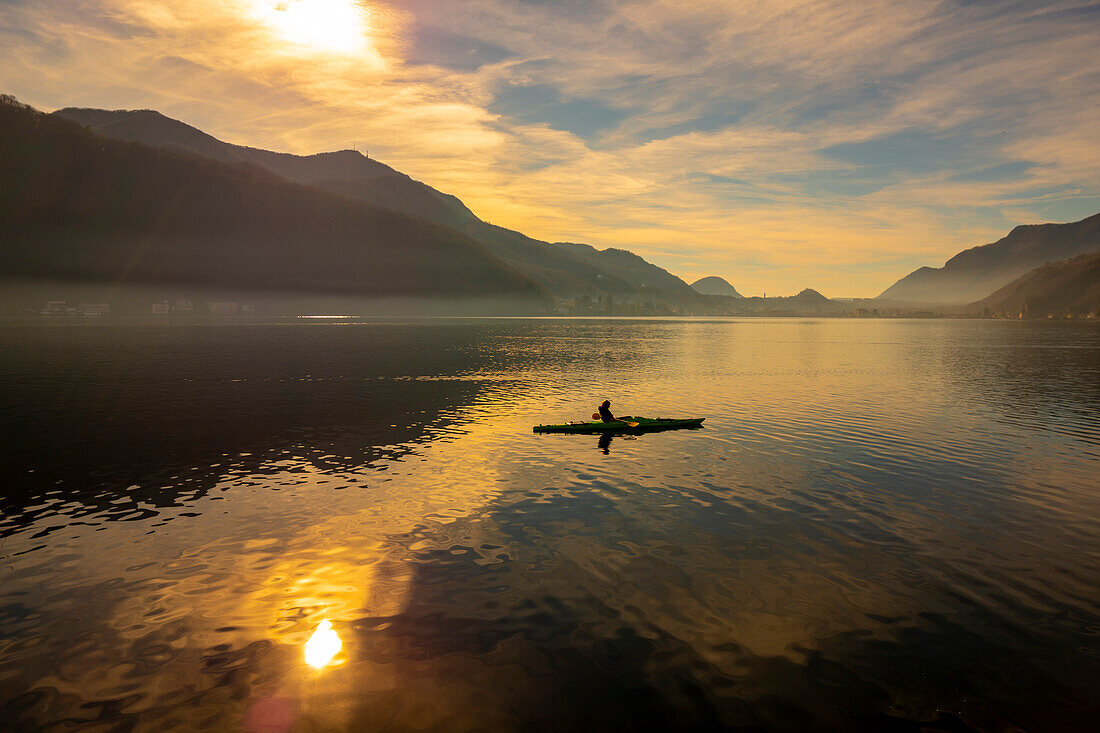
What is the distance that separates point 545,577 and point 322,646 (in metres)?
6.71

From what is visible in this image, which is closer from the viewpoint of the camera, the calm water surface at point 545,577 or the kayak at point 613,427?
the calm water surface at point 545,577

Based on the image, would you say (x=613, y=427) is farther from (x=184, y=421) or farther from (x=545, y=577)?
(x=184, y=421)

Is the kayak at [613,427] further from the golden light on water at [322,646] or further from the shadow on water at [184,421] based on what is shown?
the golden light on water at [322,646]

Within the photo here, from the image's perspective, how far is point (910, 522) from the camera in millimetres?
23453

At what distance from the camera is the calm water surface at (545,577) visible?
41.2ft

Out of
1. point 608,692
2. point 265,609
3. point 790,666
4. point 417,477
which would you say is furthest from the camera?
point 417,477

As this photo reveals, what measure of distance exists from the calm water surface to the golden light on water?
0.27m

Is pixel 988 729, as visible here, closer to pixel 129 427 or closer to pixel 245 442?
pixel 245 442

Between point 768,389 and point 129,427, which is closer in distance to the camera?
point 129,427

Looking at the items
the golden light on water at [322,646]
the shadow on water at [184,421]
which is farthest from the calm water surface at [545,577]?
the shadow on water at [184,421]

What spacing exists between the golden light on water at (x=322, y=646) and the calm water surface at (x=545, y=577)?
27 cm

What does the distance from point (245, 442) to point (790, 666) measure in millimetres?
34870

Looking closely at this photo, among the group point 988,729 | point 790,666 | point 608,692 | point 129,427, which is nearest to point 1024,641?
point 988,729

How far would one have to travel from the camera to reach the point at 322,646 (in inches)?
567
